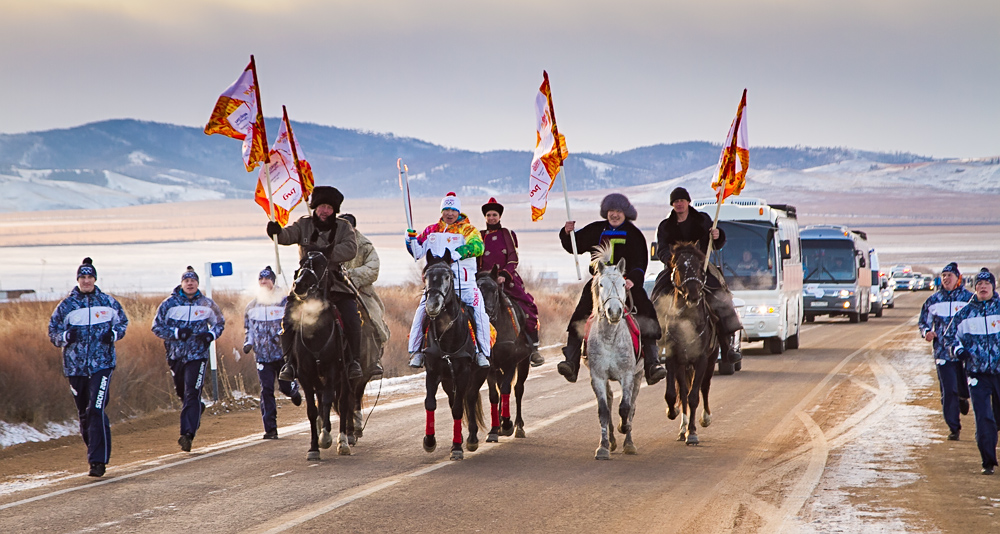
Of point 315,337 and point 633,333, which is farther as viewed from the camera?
point 633,333

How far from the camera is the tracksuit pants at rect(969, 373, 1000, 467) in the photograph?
Result: 10.7 meters

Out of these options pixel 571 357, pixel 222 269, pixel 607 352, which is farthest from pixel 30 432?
pixel 607 352

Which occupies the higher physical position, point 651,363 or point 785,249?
point 785,249

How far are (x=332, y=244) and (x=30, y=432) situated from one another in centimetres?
609

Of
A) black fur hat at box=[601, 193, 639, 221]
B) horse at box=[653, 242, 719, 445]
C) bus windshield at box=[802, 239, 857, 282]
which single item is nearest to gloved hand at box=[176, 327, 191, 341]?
black fur hat at box=[601, 193, 639, 221]

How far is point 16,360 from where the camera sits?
645 inches

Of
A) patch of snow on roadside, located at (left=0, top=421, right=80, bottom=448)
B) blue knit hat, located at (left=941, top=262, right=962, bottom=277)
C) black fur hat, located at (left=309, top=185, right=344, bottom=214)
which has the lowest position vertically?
patch of snow on roadside, located at (left=0, top=421, right=80, bottom=448)

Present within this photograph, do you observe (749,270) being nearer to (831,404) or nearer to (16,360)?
(831,404)

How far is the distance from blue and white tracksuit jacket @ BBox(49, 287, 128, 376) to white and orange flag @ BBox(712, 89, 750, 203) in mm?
8909

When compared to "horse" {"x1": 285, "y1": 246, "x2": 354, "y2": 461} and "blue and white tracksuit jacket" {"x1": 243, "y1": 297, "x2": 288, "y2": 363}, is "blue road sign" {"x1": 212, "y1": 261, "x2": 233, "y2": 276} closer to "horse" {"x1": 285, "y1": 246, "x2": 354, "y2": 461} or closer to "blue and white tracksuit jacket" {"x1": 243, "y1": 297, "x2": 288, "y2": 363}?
"blue and white tracksuit jacket" {"x1": 243, "y1": 297, "x2": 288, "y2": 363}

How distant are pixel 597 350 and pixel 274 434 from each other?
480 centimetres

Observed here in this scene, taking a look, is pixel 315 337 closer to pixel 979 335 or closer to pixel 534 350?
pixel 534 350

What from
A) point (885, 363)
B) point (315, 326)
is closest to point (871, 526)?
point (315, 326)

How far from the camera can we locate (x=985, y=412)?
10.8m
